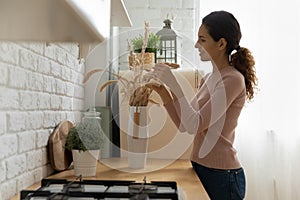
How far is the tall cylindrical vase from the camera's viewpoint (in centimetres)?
158

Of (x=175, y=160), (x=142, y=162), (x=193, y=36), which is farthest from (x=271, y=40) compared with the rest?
(x=142, y=162)

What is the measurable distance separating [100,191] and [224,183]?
647mm

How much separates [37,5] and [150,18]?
179 cm

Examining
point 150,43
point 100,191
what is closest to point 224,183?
point 100,191

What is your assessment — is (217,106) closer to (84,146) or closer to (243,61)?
(243,61)

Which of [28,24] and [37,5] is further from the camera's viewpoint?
[28,24]

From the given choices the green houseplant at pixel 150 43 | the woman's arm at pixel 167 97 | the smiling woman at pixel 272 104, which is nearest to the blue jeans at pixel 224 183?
the woman's arm at pixel 167 97

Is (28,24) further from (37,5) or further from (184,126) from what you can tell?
(184,126)

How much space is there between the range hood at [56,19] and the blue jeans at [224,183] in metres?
0.92

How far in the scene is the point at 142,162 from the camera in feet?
5.27

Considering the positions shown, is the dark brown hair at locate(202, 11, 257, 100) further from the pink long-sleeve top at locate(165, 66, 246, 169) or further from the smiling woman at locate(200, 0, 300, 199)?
the smiling woman at locate(200, 0, 300, 199)

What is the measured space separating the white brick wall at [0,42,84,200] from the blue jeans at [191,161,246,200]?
56 cm

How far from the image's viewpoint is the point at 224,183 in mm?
1475

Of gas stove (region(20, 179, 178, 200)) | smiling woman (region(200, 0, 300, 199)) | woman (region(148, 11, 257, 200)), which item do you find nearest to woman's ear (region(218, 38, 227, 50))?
woman (region(148, 11, 257, 200))
